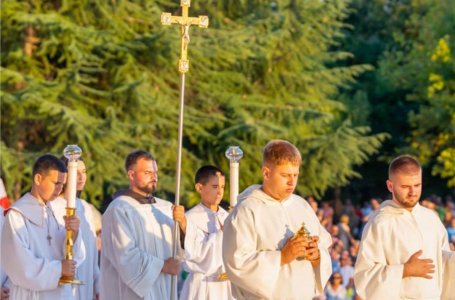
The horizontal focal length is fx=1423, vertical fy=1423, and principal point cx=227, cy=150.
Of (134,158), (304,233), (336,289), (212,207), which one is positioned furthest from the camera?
(336,289)

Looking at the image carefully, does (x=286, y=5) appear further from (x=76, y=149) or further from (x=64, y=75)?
(x=76, y=149)

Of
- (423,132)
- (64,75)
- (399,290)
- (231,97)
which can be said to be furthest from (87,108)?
(399,290)

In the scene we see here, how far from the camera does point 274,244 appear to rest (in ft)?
32.6

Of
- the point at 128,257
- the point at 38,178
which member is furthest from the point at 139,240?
the point at 38,178

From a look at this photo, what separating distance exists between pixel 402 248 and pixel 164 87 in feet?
62.9

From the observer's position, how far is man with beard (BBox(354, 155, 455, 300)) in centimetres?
1035

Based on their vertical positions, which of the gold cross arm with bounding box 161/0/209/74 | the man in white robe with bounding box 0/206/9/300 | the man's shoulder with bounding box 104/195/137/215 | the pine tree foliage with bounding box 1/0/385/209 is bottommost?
→ the man in white robe with bounding box 0/206/9/300

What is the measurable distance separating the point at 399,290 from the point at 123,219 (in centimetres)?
296

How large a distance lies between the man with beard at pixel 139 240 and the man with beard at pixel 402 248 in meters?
2.11

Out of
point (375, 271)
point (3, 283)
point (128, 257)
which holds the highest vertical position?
point (128, 257)

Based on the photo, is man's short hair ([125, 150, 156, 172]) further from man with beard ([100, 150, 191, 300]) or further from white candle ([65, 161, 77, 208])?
white candle ([65, 161, 77, 208])

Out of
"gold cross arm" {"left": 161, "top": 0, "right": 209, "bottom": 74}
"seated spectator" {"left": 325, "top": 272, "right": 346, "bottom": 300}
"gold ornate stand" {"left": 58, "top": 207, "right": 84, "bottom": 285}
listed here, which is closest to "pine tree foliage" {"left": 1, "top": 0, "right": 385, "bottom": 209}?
"seated spectator" {"left": 325, "top": 272, "right": 346, "bottom": 300}

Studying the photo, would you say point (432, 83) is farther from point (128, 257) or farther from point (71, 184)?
point (71, 184)

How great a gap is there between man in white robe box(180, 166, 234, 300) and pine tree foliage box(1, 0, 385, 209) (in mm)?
13627
